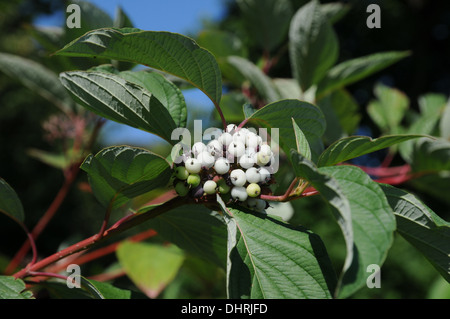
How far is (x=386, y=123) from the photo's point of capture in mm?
1413

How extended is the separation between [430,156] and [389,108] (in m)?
0.45

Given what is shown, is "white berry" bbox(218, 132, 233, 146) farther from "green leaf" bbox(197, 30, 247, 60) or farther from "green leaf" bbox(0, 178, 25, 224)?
"green leaf" bbox(197, 30, 247, 60)

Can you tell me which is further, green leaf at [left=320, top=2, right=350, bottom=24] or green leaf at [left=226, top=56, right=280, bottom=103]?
green leaf at [left=320, top=2, right=350, bottom=24]

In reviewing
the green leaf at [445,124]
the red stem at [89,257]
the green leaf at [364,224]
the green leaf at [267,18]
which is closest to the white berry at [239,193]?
the green leaf at [364,224]

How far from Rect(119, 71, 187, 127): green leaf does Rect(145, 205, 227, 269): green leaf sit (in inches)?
5.7

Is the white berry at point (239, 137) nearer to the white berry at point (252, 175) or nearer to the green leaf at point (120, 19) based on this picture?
the white berry at point (252, 175)

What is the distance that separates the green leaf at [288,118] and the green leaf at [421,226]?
0.13 metres

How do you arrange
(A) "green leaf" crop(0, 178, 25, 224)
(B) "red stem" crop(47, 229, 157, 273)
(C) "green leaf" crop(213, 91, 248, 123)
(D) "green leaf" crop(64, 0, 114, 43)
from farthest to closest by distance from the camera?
(C) "green leaf" crop(213, 91, 248, 123) → (B) "red stem" crop(47, 229, 157, 273) → (D) "green leaf" crop(64, 0, 114, 43) → (A) "green leaf" crop(0, 178, 25, 224)

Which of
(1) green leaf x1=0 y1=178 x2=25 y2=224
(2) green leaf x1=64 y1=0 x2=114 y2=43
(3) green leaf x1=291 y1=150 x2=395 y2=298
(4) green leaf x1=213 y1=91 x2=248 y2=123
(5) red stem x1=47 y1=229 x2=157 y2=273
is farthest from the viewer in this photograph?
(4) green leaf x1=213 y1=91 x2=248 y2=123

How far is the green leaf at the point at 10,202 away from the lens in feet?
1.74

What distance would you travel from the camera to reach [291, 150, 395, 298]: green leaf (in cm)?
30

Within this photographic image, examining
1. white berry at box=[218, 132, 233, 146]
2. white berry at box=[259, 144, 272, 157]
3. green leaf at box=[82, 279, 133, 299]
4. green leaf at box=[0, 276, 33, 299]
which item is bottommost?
green leaf at box=[82, 279, 133, 299]

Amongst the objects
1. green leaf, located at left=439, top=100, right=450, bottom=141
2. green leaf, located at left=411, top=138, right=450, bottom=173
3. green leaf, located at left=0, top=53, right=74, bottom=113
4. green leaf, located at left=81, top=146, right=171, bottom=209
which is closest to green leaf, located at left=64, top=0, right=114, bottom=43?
green leaf, located at left=0, top=53, right=74, bottom=113

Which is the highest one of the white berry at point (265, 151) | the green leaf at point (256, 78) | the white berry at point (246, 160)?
the green leaf at point (256, 78)
